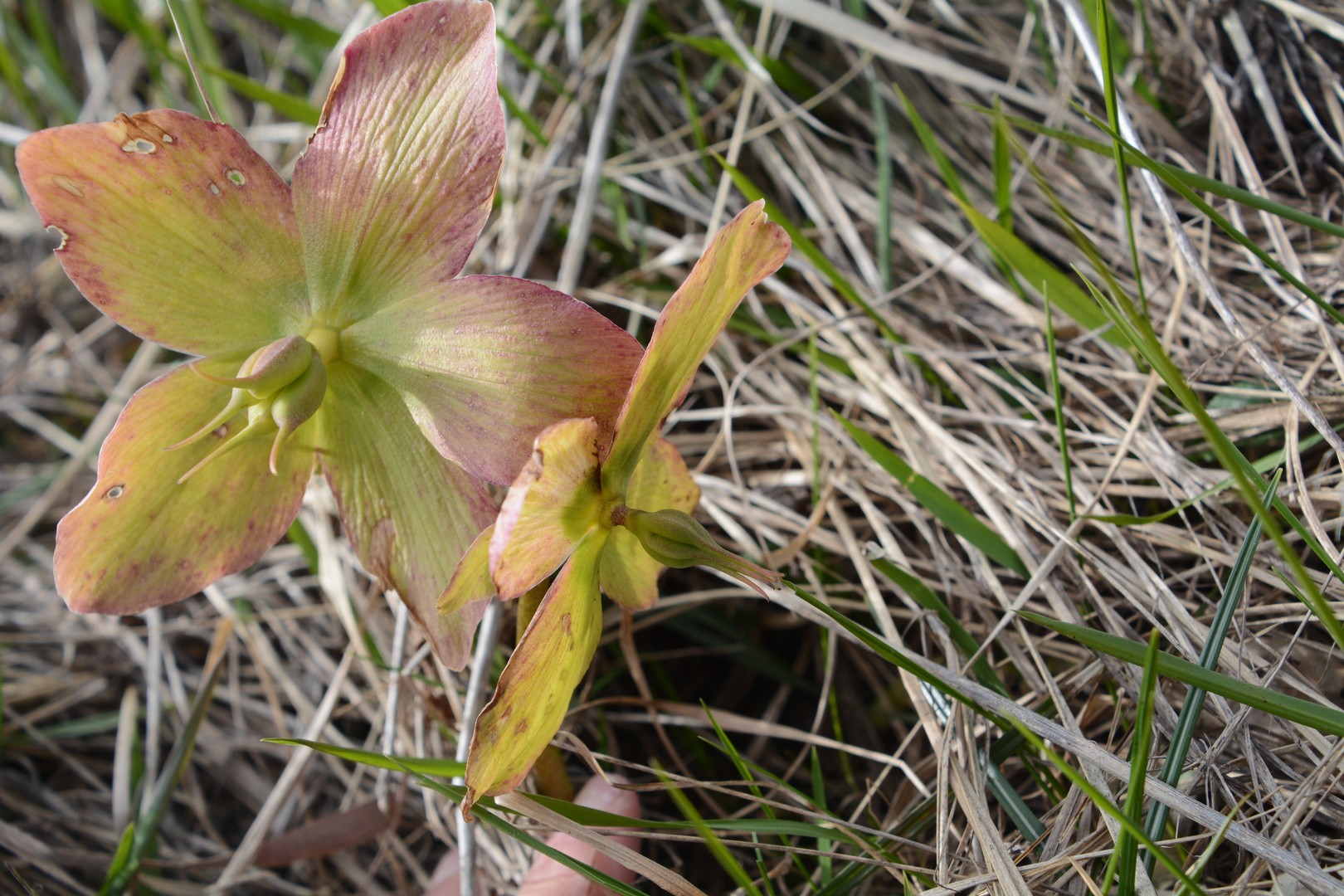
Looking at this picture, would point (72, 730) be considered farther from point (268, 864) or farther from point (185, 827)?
point (268, 864)

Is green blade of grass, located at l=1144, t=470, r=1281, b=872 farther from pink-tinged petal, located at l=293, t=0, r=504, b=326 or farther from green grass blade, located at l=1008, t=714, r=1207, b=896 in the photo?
pink-tinged petal, located at l=293, t=0, r=504, b=326

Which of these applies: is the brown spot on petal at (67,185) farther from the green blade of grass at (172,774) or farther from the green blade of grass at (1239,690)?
the green blade of grass at (1239,690)

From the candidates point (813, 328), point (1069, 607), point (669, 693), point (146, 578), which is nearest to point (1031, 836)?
point (1069, 607)

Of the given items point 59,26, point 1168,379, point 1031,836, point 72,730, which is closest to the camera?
point 1168,379

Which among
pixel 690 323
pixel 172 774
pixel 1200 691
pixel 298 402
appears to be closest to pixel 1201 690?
pixel 1200 691

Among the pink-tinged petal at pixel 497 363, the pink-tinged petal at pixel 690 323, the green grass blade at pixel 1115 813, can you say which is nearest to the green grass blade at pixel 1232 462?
the green grass blade at pixel 1115 813

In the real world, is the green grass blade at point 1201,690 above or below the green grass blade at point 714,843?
above

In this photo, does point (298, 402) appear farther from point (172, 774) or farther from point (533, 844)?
point (172, 774)
